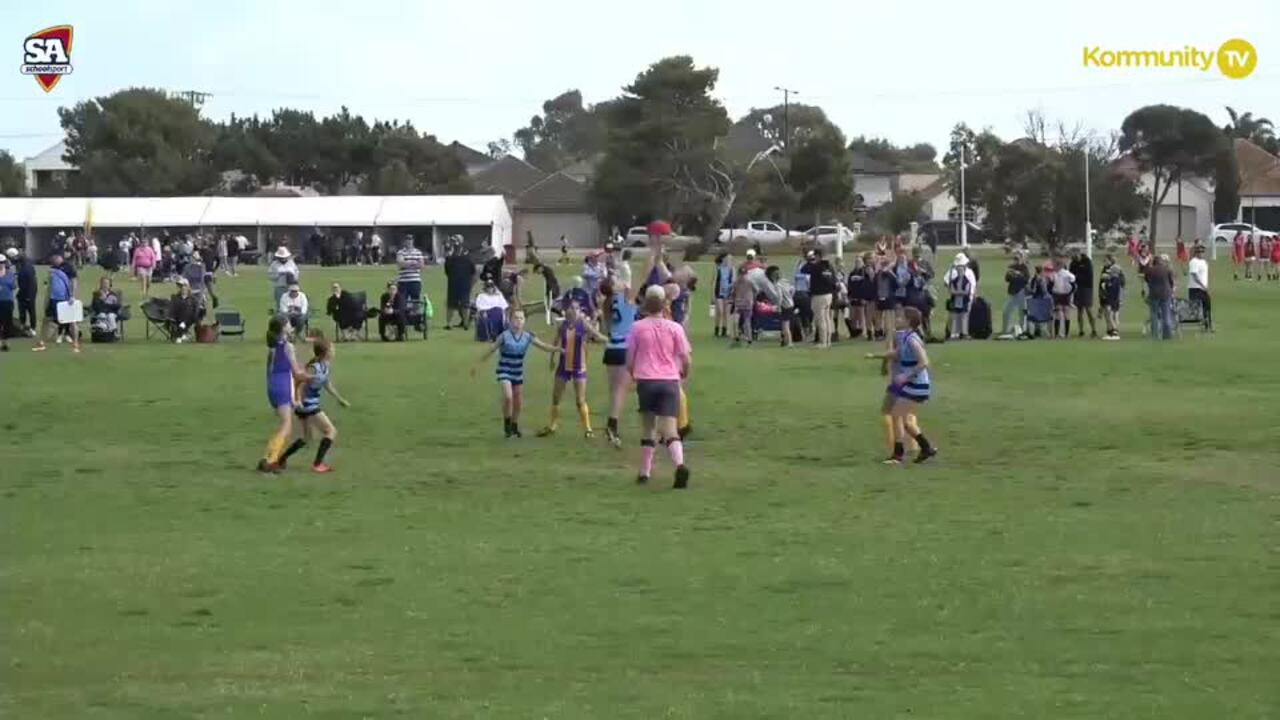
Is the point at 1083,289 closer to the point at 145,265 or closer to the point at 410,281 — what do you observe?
the point at 410,281

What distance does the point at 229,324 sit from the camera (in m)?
37.7

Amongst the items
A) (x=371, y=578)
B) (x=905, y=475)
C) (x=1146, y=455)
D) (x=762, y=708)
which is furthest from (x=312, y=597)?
(x=1146, y=455)

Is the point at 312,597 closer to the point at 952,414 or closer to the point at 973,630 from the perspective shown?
the point at 973,630

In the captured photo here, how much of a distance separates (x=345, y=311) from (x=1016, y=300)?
12691 millimetres

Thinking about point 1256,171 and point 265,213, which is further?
point 1256,171

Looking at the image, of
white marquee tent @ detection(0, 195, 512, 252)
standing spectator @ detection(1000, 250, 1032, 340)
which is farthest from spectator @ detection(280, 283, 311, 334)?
white marquee tent @ detection(0, 195, 512, 252)

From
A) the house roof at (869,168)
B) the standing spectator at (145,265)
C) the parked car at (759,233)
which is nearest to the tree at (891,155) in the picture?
the house roof at (869,168)

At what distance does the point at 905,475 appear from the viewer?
18516 mm

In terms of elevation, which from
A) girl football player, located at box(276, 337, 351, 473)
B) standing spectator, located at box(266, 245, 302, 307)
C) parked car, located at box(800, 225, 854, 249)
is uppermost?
parked car, located at box(800, 225, 854, 249)

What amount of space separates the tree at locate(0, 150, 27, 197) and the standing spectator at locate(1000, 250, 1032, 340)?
94.0 meters

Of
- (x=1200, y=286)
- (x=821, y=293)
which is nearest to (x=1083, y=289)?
(x=1200, y=286)

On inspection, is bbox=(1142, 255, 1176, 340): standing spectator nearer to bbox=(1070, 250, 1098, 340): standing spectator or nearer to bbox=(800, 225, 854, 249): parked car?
bbox=(1070, 250, 1098, 340): standing spectator

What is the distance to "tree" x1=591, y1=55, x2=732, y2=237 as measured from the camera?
9769cm

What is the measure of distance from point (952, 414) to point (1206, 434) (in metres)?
3.45
